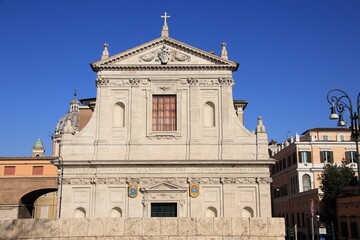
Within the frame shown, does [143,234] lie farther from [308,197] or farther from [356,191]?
[308,197]

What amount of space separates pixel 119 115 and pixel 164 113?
3.01m

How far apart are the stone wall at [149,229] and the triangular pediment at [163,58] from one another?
12.9 meters

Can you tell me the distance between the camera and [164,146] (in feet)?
90.9

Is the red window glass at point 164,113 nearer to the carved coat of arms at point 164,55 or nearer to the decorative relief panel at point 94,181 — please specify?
the carved coat of arms at point 164,55

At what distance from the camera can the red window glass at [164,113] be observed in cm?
2848

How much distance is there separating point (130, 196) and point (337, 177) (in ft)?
63.5

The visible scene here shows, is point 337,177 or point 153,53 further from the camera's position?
point 337,177

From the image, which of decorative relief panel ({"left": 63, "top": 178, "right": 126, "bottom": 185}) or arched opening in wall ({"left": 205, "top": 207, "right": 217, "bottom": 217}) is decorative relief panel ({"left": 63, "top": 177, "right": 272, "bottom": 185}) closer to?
decorative relief panel ({"left": 63, "top": 178, "right": 126, "bottom": 185})

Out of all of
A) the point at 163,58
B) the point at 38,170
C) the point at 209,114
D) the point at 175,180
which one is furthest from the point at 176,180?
the point at 38,170

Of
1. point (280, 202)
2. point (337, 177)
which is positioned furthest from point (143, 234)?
point (280, 202)

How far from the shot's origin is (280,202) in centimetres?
5203

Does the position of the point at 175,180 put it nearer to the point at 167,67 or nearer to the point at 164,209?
the point at 164,209

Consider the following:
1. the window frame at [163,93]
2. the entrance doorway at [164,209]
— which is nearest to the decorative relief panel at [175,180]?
the entrance doorway at [164,209]

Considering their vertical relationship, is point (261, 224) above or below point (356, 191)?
below
